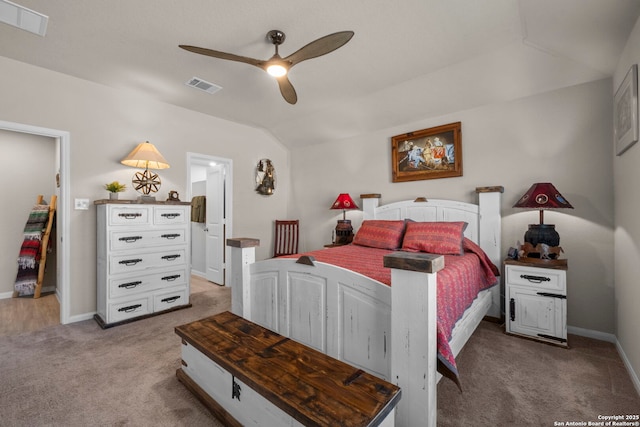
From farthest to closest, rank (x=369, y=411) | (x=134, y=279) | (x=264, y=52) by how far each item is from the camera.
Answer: (x=134, y=279) → (x=264, y=52) → (x=369, y=411)

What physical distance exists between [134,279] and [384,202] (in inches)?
127

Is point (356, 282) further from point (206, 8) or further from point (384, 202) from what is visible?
point (384, 202)

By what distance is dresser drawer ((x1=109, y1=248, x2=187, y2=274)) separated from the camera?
9.73 feet

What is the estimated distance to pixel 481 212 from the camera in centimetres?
310

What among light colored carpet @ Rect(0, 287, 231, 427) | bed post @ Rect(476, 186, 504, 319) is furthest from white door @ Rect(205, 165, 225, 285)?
bed post @ Rect(476, 186, 504, 319)

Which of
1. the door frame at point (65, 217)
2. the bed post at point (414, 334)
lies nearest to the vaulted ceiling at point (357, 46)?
the door frame at point (65, 217)

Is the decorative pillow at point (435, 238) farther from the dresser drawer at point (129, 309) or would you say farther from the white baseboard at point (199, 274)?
the white baseboard at point (199, 274)

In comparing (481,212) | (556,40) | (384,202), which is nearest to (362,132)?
(384,202)

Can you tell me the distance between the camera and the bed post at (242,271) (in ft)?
7.14

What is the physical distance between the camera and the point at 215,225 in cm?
468

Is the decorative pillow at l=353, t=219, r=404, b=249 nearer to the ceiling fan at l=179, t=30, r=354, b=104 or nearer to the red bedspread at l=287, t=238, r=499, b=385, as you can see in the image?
the red bedspread at l=287, t=238, r=499, b=385

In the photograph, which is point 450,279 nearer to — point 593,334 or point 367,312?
point 367,312

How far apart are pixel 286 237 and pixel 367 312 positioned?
3.51 metres

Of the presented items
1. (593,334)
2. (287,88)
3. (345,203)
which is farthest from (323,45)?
(593,334)
